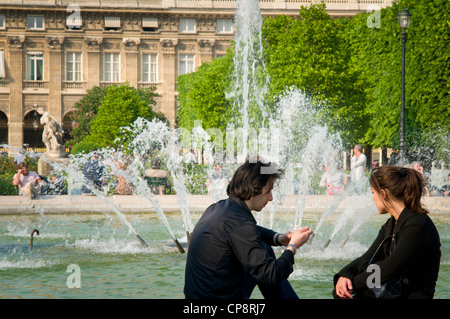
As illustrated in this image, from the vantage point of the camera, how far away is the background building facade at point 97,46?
5206 cm

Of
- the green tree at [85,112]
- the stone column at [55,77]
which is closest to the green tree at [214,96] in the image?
the green tree at [85,112]

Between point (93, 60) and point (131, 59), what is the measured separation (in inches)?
121

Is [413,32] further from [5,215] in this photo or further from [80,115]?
[80,115]

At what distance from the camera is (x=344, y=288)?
10.9ft

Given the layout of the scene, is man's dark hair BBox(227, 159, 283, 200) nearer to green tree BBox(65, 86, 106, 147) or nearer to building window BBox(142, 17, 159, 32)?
green tree BBox(65, 86, 106, 147)

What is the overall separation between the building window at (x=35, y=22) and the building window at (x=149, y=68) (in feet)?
28.0

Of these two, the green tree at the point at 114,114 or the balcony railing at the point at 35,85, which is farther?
the balcony railing at the point at 35,85

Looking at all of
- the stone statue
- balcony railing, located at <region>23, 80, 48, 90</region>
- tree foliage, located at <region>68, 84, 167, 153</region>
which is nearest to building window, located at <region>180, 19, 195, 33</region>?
tree foliage, located at <region>68, 84, 167, 153</region>

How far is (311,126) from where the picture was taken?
32.8m

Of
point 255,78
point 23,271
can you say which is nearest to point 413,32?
point 255,78

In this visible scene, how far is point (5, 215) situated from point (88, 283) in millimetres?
7608

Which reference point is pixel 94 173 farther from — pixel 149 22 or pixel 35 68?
pixel 149 22

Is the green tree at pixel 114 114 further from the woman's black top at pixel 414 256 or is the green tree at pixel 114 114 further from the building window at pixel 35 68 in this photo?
the woman's black top at pixel 414 256

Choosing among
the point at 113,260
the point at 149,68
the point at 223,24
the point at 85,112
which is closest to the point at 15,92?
the point at 85,112
